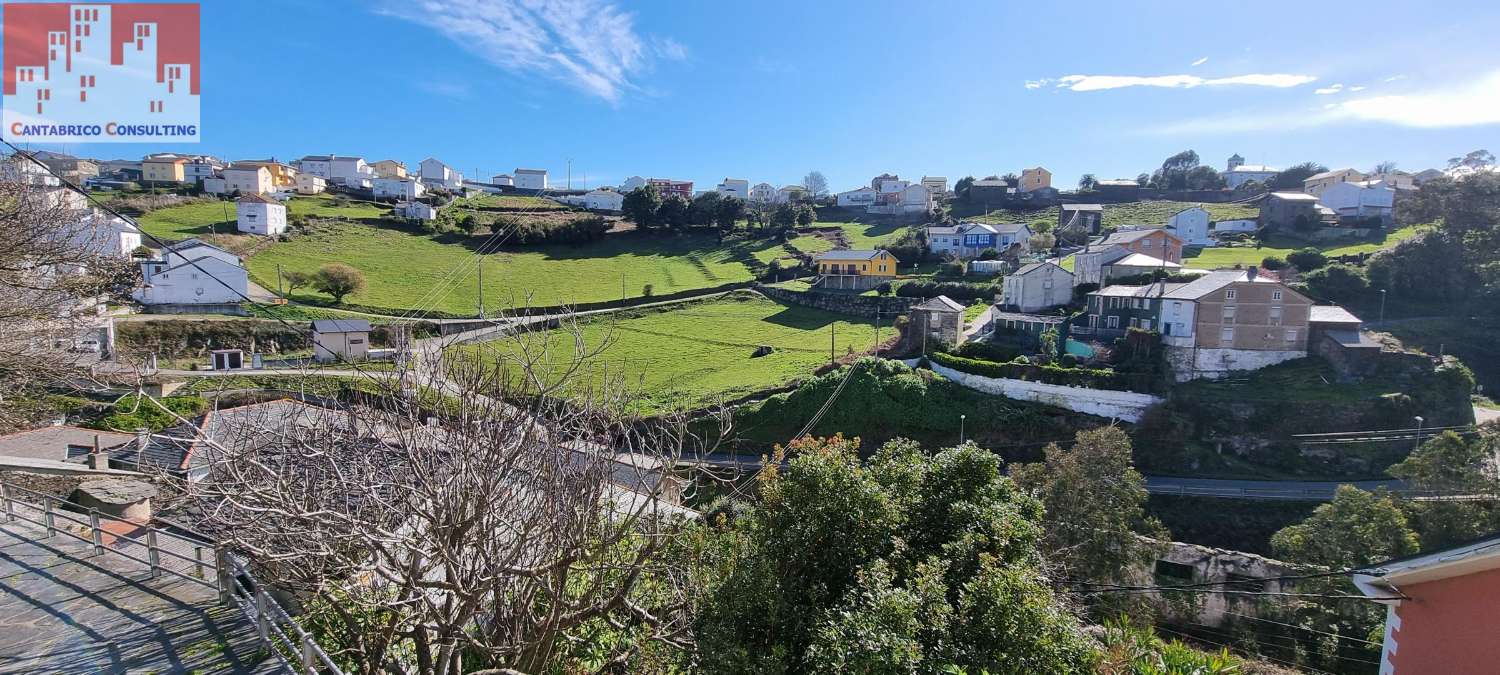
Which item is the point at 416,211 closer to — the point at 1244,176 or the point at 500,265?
the point at 500,265

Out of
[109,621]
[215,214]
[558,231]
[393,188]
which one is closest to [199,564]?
[109,621]

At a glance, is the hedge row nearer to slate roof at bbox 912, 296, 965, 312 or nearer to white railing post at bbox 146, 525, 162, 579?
slate roof at bbox 912, 296, 965, 312

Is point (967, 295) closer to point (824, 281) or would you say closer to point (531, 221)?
point (824, 281)

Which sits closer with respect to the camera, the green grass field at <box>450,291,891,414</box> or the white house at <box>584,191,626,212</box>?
the green grass field at <box>450,291,891,414</box>

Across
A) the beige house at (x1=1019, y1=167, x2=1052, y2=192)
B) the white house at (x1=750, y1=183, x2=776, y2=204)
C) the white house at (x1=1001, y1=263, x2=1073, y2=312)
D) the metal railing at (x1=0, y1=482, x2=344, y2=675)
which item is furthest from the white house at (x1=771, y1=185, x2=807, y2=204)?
the metal railing at (x1=0, y1=482, x2=344, y2=675)

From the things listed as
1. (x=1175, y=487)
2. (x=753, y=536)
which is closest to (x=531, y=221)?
(x=1175, y=487)

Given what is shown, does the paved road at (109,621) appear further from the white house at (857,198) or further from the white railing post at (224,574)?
the white house at (857,198)

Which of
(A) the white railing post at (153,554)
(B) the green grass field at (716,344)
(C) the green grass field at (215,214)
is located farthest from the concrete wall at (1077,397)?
(C) the green grass field at (215,214)
